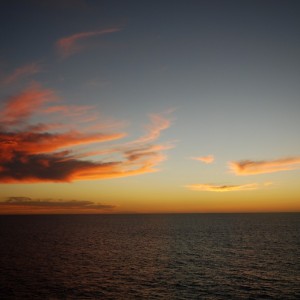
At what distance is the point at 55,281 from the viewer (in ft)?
176

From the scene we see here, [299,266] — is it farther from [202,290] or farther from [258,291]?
[202,290]

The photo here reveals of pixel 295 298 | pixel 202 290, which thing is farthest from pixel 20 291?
pixel 295 298

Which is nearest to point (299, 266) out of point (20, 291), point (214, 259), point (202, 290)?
point (214, 259)

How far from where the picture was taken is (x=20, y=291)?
47.7 metres

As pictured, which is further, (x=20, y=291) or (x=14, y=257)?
(x=14, y=257)

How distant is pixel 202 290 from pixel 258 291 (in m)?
8.21

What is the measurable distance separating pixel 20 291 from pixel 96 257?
1279 inches

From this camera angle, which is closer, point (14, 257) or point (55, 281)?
point (55, 281)

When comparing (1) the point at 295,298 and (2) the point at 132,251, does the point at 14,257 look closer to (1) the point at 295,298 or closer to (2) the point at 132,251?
(2) the point at 132,251

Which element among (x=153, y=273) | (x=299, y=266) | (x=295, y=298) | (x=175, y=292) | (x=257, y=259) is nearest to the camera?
(x=295, y=298)

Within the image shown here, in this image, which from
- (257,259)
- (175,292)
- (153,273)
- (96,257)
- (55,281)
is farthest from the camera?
(96,257)

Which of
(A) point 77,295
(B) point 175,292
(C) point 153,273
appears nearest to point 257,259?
(C) point 153,273

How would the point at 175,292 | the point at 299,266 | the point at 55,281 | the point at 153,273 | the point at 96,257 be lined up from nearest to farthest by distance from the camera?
the point at 175,292 → the point at 55,281 → the point at 153,273 → the point at 299,266 → the point at 96,257

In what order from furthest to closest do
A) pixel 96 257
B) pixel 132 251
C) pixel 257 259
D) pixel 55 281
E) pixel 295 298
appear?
pixel 132 251 → pixel 96 257 → pixel 257 259 → pixel 55 281 → pixel 295 298
